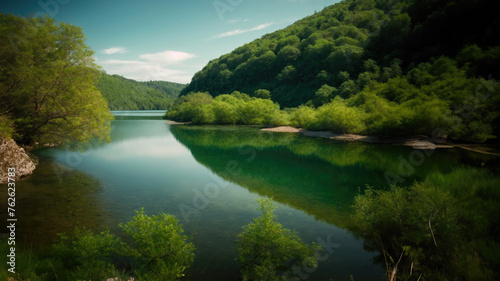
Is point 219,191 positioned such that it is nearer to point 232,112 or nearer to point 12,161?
point 12,161

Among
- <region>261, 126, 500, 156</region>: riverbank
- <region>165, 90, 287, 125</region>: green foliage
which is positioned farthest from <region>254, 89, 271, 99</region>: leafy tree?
<region>261, 126, 500, 156</region>: riverbank

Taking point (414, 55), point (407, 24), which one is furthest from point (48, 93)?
point (407, 24)

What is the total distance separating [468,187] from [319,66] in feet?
310

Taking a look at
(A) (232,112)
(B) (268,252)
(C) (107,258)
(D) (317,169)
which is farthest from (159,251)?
(A) (232,112)

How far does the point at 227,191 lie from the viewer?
19.2 m

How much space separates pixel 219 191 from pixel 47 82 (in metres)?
16.9

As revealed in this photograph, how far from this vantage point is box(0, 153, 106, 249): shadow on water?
11.5m

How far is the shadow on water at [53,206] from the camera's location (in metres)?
11.5

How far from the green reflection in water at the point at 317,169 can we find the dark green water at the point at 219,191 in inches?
3.4

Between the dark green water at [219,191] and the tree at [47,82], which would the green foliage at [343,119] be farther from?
the tree at [47,82]

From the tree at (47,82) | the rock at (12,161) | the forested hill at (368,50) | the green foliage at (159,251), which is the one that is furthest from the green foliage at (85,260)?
the forested hill at (368,50)

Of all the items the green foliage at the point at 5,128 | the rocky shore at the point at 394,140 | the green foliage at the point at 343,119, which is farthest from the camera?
the green foliage at the point at 343,119

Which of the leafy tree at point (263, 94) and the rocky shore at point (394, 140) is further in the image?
the leafy tree at point (263, 94)

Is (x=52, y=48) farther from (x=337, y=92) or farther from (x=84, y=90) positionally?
(x=337, y=92)
